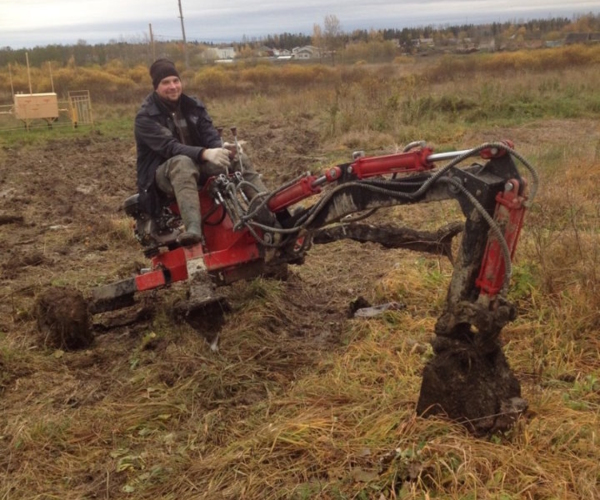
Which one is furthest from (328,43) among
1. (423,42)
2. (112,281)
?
(112,281)

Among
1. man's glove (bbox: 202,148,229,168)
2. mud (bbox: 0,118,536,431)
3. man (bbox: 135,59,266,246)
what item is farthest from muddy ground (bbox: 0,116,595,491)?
man's glove (bbox: 202,148,229,168)

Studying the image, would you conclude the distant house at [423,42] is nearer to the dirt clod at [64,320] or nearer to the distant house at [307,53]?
the distant house at [307,53]

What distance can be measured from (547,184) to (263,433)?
223 inches

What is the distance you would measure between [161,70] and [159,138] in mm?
592

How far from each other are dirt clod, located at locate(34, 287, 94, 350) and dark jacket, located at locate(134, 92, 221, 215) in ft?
3.16

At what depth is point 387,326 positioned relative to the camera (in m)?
5.19

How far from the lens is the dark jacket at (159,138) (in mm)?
5453

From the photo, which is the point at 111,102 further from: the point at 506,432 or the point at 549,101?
the point at 506,432

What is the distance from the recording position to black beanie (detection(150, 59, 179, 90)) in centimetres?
561

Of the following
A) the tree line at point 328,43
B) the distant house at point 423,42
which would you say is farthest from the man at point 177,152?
the distant house at point 423,42

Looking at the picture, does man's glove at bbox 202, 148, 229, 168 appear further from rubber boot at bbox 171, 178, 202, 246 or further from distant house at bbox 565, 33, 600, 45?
distant house at bbox 565, 33, 600, 45

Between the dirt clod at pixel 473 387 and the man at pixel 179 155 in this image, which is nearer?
the dirt clod at pixel 473 387

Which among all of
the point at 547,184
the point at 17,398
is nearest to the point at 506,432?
the point at 17,398

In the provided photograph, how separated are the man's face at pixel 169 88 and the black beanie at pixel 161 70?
0.12ft
